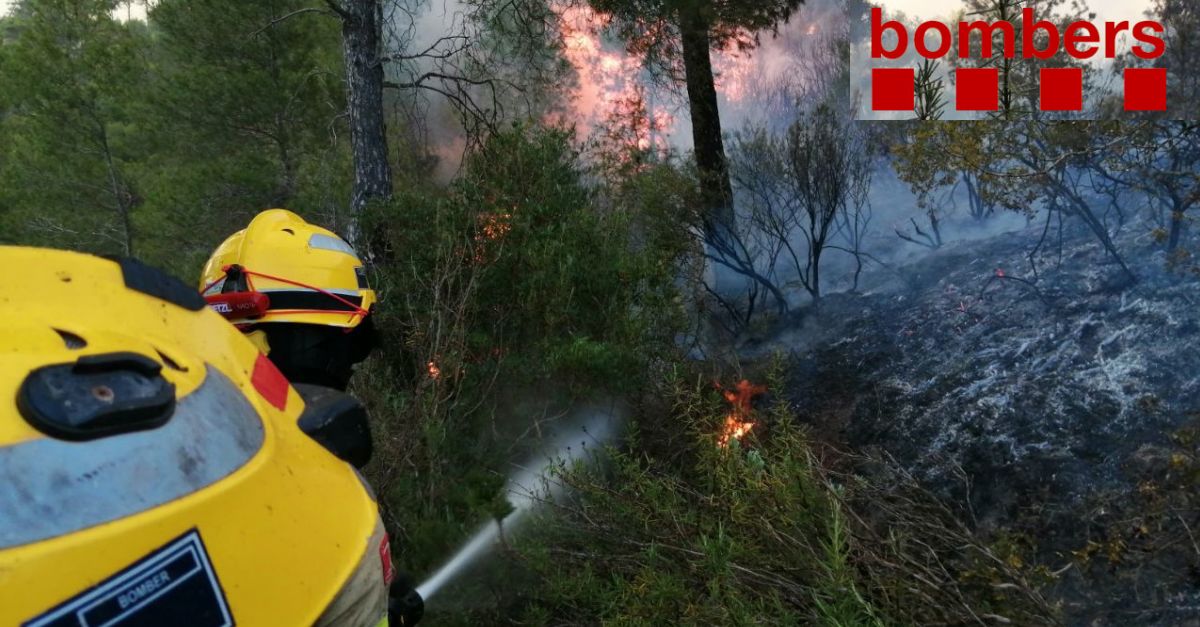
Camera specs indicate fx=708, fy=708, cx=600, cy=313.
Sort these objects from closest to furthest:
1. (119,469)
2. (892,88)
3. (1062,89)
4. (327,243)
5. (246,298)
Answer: (119,469), (246,298), (327,243), (1062,89), (892,88)

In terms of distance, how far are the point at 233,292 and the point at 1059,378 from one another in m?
5.23

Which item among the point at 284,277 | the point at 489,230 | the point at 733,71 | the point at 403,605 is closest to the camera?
the point at 403,605

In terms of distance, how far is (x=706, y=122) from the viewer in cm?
874

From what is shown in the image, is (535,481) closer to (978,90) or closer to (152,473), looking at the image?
(152,473)

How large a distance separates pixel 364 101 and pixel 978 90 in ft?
16.4

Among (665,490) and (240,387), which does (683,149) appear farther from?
(240,387)

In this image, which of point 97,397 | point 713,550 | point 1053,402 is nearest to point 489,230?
point 713,550

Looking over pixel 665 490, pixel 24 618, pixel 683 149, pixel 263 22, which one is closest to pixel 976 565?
pixel 665 490

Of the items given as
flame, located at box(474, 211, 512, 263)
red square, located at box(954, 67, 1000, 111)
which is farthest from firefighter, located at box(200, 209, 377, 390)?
red square, located at box(954, 67, 1000, 111)

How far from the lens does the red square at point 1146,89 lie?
5.20 metres

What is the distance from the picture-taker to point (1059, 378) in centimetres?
499

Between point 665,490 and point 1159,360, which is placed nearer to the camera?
point 665,490

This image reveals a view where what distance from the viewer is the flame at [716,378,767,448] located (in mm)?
3137

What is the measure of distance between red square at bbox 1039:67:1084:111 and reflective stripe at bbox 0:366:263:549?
20.7 feet
